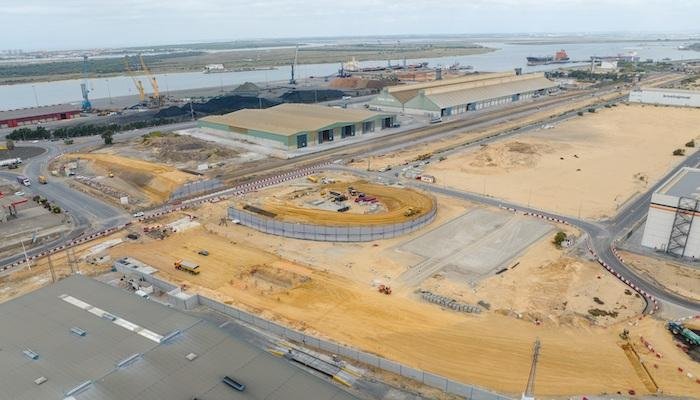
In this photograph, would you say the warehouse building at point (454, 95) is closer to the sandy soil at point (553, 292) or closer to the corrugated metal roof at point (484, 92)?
the corrugated metal roof at point (484, 92)

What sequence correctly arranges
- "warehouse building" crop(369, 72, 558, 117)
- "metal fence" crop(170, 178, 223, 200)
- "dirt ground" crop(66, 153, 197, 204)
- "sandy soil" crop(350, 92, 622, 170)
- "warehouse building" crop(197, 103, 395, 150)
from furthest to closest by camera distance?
"warehouse building" crop(369, 72, 558, 117) < "warehouse building" crop(197, 103, 395, 150) < "sandy soil" crop(350, 92, 622, 170) < "dirt ground" crop(66, 153, 197, 204) < "metal fence" crop(170, 178, 223, 200)

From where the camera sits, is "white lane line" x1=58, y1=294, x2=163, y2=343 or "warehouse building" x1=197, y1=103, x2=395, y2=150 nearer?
"white lane line" x1=58, y1=294, x2=163, y2=343

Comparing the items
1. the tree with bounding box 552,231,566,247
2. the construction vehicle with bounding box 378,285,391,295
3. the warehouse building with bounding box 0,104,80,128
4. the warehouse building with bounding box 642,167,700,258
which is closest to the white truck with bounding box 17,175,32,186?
the warehouse building with bounding box 0,104,80,128

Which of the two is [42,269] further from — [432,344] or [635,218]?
[635,218]

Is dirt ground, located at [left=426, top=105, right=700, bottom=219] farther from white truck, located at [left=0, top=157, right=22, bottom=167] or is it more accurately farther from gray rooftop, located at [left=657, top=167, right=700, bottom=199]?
white truck, located at [left=0, top=157, right=22, bottom=167]

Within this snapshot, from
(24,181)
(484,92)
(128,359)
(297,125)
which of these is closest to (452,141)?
(297,125)

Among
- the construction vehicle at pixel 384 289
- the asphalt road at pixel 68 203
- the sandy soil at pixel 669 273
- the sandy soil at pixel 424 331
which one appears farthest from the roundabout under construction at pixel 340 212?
the sandy soil at pixel 669 273

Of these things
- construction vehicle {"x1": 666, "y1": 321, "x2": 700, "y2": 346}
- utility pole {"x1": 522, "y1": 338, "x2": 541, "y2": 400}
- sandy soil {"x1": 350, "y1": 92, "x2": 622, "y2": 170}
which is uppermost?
sandy soil {"x1": 350, "y1": 92, "x2": 622, "y2": 170}

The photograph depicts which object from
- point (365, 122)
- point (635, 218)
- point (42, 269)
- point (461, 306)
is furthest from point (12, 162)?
point (635, 218)
